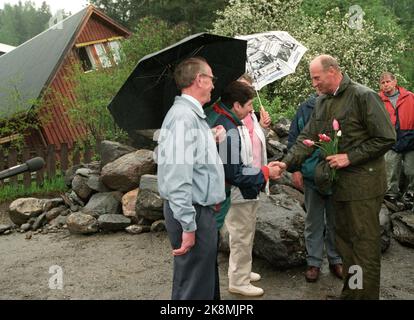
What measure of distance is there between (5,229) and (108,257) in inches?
108

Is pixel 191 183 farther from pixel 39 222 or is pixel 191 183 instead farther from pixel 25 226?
pixel 25 226

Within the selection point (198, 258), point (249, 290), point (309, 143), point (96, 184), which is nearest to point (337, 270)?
point (249, 290)

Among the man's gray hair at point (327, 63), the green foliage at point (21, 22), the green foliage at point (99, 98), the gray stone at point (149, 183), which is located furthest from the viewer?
the green foliage at point (21, 22)

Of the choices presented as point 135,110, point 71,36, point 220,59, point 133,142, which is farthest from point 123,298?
point 71,36

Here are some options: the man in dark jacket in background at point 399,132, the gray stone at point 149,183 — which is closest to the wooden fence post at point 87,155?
the gray stone at point 149,183

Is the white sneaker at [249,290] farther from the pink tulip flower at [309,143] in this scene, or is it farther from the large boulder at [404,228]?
the large boulder at [404,228]

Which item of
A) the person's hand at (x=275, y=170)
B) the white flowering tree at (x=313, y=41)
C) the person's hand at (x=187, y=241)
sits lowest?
the person's hand at (x=187, y=241)

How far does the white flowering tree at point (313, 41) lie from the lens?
566 inches

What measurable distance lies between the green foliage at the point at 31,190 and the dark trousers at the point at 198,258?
7.22 metres

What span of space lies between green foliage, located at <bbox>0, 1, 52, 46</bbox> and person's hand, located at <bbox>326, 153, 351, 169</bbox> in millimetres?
64721

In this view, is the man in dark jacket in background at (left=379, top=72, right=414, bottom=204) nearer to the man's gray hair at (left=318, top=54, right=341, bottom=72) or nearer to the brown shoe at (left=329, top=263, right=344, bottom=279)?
the brown shoe at (left=329, top=263, right=344, bottom=279)

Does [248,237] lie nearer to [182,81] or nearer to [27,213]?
[182,81]

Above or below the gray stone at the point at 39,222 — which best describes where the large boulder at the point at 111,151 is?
above

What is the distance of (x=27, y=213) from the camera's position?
756cm
